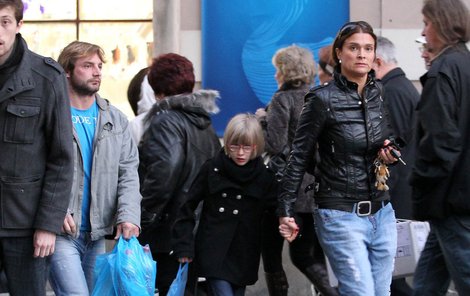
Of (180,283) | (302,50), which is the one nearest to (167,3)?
(302,50)

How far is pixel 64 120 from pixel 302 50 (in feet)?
8.91

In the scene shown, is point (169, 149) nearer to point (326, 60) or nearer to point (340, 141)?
point (340, 141)

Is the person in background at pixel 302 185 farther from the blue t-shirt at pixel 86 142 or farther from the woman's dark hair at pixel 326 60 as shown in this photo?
the blue t-shirt at pixel 86 142

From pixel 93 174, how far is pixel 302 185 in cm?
175

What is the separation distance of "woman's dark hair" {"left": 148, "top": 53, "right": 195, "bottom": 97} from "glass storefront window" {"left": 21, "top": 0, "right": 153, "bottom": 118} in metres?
3.26

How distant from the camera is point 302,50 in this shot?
7.19 m

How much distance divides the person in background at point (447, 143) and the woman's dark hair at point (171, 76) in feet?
5.80

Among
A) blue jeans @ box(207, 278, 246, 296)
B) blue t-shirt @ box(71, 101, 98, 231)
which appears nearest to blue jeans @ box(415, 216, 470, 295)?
blue jeans @ box(207, 278, 246, 296)

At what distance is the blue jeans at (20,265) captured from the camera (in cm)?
475

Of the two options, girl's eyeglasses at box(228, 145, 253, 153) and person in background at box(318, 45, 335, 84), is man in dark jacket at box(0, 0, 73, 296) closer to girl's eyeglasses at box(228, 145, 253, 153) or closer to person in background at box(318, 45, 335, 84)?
girl's eyeglasses at box(228, 145, 253, 153)

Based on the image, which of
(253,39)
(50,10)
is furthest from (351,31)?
(50,10)

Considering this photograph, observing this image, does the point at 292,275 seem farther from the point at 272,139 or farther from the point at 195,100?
the point at 195,100

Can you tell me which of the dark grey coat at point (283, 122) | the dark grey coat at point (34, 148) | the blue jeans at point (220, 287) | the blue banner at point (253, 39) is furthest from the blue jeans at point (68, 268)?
the blue banner at point (253, 39)

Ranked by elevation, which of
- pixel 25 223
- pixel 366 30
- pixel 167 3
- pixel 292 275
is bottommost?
pixel 292 275
